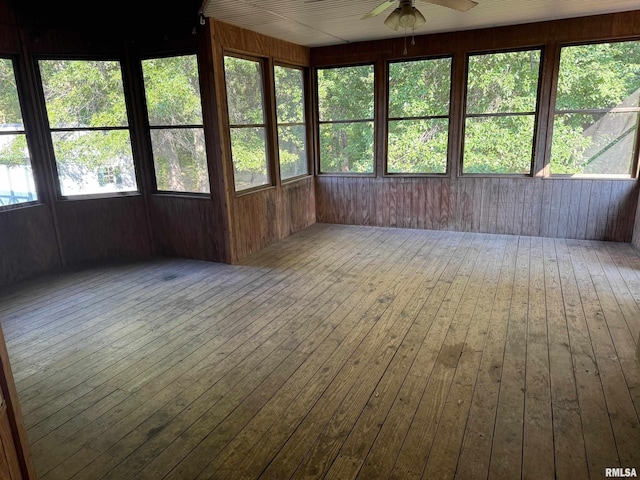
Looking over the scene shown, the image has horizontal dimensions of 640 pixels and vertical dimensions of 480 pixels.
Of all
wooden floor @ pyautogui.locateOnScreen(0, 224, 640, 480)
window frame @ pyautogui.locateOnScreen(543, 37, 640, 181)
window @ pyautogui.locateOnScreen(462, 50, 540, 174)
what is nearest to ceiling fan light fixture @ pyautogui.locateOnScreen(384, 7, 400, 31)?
wooden floor @ pyautogui.locateOnScreen(0, 224, 640, 480)

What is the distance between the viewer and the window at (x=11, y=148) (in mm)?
4320

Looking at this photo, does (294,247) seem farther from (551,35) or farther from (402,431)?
(551,35)

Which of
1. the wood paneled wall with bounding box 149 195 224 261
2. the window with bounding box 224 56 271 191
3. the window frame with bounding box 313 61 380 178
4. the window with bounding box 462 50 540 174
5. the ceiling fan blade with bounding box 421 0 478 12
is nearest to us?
the ceiling fan blade with bounding box 421 0 478 12

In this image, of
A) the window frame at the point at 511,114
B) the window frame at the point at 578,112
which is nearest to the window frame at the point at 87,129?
the window frame at the point at 511,114

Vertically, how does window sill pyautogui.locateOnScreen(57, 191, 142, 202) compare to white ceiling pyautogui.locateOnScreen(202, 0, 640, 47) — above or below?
below

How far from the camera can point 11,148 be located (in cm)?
442

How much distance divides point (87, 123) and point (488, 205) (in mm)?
5082

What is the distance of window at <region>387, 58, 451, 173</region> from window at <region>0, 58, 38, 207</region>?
4455 millimetres

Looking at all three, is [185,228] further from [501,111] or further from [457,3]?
[501,111]

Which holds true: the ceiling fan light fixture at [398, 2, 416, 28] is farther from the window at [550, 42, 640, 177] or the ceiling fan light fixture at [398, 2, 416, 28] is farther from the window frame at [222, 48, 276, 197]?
the window at [550, 42, 640, 177]

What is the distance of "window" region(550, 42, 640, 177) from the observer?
5023 millimetres

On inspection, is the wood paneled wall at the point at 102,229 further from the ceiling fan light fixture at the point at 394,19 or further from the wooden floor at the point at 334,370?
the ceiling fan light fixture at the point at 394,19

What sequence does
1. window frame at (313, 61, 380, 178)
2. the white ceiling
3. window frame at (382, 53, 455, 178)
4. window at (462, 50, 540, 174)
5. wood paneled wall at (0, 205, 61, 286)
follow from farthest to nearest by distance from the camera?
1. window frame at (313, 61, 380, 178)
2. window frame at (382, 53, 455, 178)
3. window at (462, 50, 540, 174)
4. wood paneled wall at (0, 205, 61, 286)
5. the white ceiling

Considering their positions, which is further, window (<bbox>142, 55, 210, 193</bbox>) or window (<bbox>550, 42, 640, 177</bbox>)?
window (<bbox>550, 42, 640, 177</bbox>)
